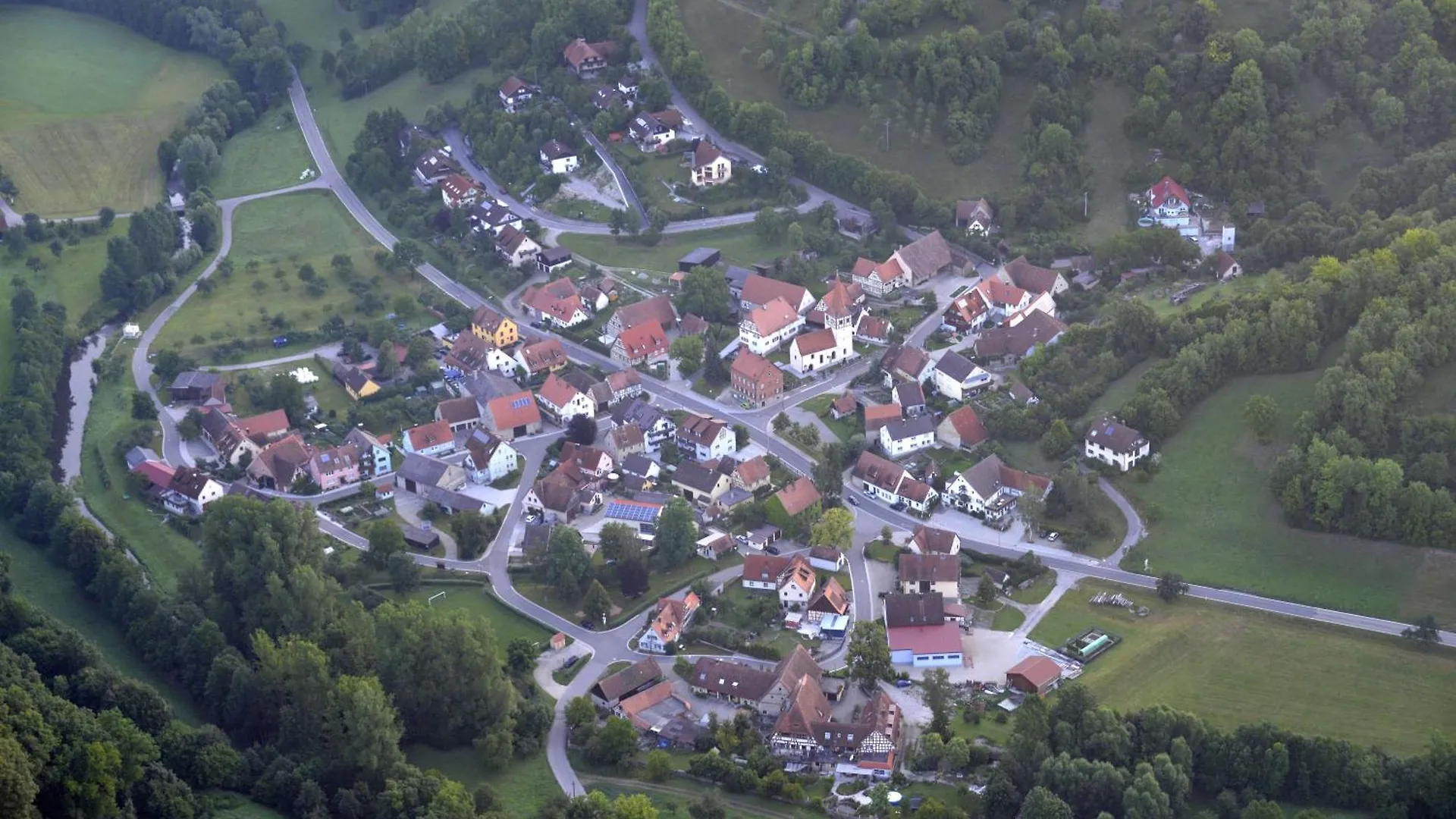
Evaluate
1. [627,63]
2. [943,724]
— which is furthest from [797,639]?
[627,63]

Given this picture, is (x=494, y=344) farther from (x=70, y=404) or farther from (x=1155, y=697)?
(x=1155, y=697)

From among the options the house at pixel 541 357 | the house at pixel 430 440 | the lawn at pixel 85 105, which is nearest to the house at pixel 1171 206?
the house at pixel 541 357

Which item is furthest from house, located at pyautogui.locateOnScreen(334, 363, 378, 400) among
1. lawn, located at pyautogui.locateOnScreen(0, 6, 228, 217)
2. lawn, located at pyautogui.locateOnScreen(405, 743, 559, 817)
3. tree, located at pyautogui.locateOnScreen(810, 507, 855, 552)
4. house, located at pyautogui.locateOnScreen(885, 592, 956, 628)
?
house, located at pyautogui.locateOnScreen(885, 592, 956, 628)

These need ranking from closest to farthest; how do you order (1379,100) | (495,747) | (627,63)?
1. (495,747)
2. (1379,100)
3. (627,63)

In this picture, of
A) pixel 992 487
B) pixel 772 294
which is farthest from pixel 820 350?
pixel 992 487

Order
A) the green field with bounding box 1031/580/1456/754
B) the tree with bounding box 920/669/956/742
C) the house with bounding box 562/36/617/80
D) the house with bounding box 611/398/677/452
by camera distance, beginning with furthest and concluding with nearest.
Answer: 1. the house with bounding box 562/36/617/80
2. the house with bounding box 611/398/677/452
3. the tree with bounding box 920/669/956/742
4. the green field with bounding box 1031/580/1456/754

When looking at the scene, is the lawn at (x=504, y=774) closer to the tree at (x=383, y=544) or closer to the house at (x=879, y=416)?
the tree at (x=383, y=544)

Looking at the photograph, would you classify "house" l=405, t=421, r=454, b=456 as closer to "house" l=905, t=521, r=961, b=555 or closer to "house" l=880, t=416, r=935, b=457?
"house" l=880, t=416, r=935, b=457
